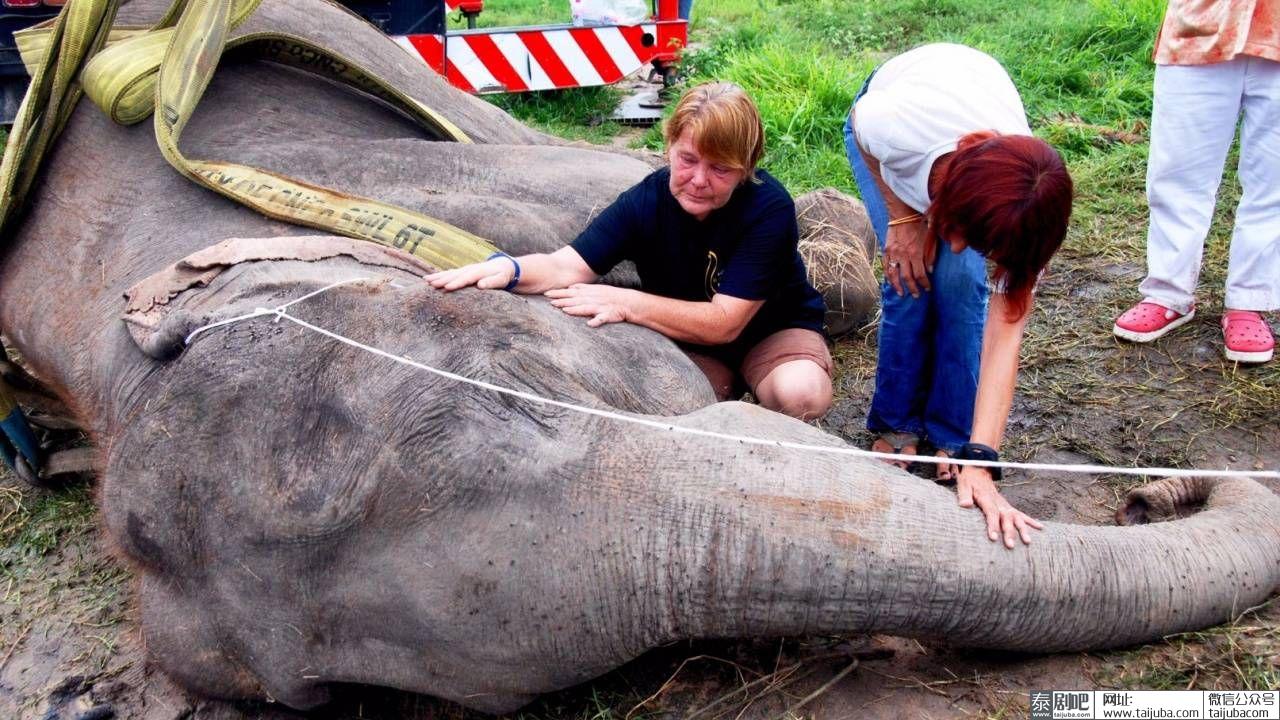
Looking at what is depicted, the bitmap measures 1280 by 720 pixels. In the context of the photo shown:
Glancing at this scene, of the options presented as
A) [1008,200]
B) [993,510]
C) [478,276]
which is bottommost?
[993,510]

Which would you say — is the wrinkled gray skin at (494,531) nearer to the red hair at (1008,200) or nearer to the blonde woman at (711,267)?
the blonde woman at (711,267)

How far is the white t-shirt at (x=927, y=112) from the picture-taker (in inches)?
110

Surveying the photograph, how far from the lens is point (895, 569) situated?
6.66 feet

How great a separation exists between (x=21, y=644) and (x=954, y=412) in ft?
8.72

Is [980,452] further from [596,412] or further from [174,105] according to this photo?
[174,105]

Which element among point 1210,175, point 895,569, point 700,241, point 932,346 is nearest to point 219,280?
point 700,241

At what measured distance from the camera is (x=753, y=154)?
273cm

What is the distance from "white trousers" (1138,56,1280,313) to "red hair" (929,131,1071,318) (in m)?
1.86

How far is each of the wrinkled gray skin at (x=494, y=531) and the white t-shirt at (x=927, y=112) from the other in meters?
0.94

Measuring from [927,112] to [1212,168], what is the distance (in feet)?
5.58

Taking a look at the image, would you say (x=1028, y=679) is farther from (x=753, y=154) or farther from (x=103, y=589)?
(x=103, y=589)

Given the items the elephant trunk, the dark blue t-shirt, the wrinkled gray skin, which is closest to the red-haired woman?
the elephant trunk

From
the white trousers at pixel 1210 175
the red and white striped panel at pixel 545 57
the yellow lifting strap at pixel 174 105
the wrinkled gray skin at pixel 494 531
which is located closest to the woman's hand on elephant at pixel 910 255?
the wrinkled gray skin at pixel 494 531

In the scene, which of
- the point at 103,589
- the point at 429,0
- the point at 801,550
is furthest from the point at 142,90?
the point at 429,0
